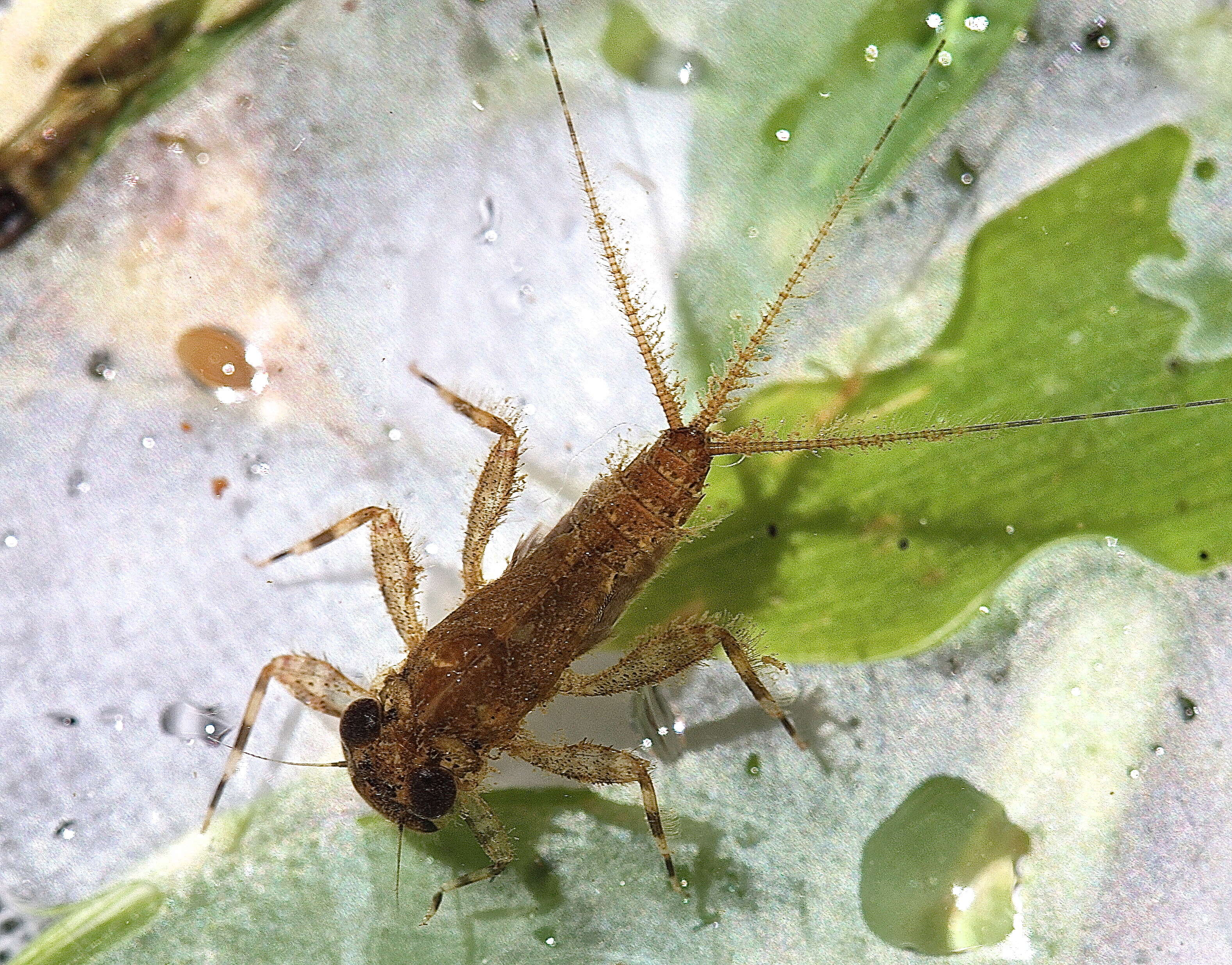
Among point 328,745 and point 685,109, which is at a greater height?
point 685,109

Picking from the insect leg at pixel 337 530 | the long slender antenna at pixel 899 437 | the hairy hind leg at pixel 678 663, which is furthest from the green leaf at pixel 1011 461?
the insect leg at pixel 337 530

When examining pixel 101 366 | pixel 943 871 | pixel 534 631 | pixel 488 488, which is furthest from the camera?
pixel 101 366

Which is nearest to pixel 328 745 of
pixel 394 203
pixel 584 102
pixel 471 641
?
pixel 471 641

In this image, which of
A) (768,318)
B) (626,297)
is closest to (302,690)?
(626,297)

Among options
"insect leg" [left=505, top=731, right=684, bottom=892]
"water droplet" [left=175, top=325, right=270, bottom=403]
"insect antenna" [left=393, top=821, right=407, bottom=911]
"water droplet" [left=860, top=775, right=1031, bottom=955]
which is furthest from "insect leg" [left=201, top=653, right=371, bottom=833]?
"water droplet" [left=860, top=775, right=1031, bottom=955]

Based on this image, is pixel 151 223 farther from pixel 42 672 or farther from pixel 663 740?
pixel 663 740

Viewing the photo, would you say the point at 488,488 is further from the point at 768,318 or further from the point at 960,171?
the point at 960,171
